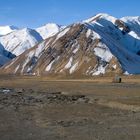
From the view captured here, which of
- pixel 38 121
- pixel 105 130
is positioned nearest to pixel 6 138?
pixel 105 130

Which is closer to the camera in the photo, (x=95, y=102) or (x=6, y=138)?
(x=6, y=138)

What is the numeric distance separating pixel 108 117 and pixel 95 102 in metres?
18.1

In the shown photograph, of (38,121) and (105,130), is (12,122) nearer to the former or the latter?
(38,121)

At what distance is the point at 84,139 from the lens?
27.9 m

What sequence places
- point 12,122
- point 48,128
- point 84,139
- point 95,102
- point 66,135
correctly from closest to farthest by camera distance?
point 84,139, point 66,135, point 48,128, point 12,122, point 95,102

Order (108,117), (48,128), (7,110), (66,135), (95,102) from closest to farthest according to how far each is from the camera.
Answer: (66,135) → (48,128) → (108,117) → (7,110) → (95,102)

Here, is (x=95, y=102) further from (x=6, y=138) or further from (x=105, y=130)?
(x=6, y=138)

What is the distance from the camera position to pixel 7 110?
48594mm

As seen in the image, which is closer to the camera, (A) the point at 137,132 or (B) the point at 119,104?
(A) the point at 137,132

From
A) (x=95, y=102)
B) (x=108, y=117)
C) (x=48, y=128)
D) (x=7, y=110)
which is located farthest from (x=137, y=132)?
(x=95, y=102)

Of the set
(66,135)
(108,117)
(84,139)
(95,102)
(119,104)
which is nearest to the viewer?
(84,139)

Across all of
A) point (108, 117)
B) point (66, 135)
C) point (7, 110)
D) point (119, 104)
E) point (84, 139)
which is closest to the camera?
point (84, 139)

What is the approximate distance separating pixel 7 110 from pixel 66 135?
65.0 feet

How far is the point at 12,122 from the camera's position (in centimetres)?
3769
